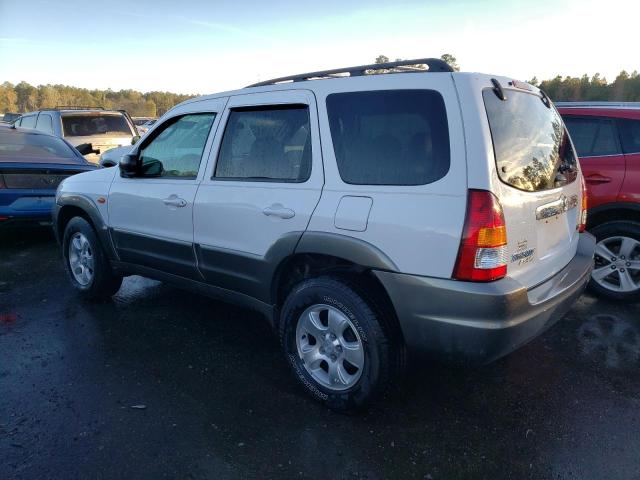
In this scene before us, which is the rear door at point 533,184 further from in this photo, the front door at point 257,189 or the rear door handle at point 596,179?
the rear door handle at point 596,179

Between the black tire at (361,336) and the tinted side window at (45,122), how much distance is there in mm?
8954

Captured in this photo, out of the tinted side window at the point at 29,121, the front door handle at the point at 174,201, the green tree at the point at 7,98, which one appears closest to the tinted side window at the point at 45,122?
the tinted side window at the point at 29,121

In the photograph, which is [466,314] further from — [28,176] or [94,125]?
[94,125]

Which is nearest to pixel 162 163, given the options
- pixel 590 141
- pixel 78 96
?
pixel 590 141

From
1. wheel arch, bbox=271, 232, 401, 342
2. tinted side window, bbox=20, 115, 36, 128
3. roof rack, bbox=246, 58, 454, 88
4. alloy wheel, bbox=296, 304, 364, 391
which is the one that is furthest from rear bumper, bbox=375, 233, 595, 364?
tinted side window, bbox=20, 115, 36, 128

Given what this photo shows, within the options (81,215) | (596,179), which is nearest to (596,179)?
(596,179)

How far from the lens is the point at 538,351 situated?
139 inches

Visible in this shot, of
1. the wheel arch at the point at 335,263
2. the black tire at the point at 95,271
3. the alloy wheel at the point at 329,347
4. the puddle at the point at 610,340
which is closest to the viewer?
the wheel arch at the point at 335,263

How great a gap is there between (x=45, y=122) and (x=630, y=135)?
10177 millimetres

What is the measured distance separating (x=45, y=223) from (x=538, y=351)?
19.0ft

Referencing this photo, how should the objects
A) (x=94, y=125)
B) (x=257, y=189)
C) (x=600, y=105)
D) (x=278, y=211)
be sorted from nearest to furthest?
1. (x=278, y=211)
2. (x=257, y=189)
3. (x=600, y=105)
4. (x=94, y=125)

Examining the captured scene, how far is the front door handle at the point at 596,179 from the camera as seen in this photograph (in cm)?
416

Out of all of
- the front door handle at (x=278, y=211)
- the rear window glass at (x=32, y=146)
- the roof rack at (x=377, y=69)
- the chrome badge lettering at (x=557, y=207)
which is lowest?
the front door handle at (x=278, y=211)

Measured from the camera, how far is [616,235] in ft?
13.9
